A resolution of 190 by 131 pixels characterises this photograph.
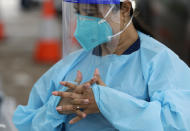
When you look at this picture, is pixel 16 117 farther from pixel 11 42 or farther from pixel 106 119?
pixel 11 42

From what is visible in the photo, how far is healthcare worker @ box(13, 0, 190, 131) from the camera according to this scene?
169 centimetres

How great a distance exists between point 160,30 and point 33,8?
8.61 m

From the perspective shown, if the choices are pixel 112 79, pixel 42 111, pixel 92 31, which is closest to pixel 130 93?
pixel 112 79

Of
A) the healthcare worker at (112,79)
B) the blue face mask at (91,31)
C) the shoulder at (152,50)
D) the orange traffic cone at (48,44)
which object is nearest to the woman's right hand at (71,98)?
the healthcare worker at (112,79)

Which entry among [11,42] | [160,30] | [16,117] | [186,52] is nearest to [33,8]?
[11,42]

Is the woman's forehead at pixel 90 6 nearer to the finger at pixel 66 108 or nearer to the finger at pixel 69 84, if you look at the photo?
the finger at pixel 69 84

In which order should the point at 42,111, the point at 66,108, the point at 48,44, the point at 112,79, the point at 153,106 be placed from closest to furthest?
the point at 153,106 < the point at 66,108 < the point at 112,79 < the point at 42,111 < the point at 48,44

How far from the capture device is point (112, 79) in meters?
1.90

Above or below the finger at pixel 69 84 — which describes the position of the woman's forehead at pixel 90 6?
above

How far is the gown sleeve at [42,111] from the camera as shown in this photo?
191cm

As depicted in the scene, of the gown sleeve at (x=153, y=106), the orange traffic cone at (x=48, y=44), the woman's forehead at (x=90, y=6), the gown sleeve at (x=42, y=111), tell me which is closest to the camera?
the gown sleeve at (x=153, y=106)

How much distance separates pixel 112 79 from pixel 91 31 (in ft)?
0.94

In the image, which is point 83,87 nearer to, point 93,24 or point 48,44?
point 93,24

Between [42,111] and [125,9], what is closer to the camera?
[125,9]
